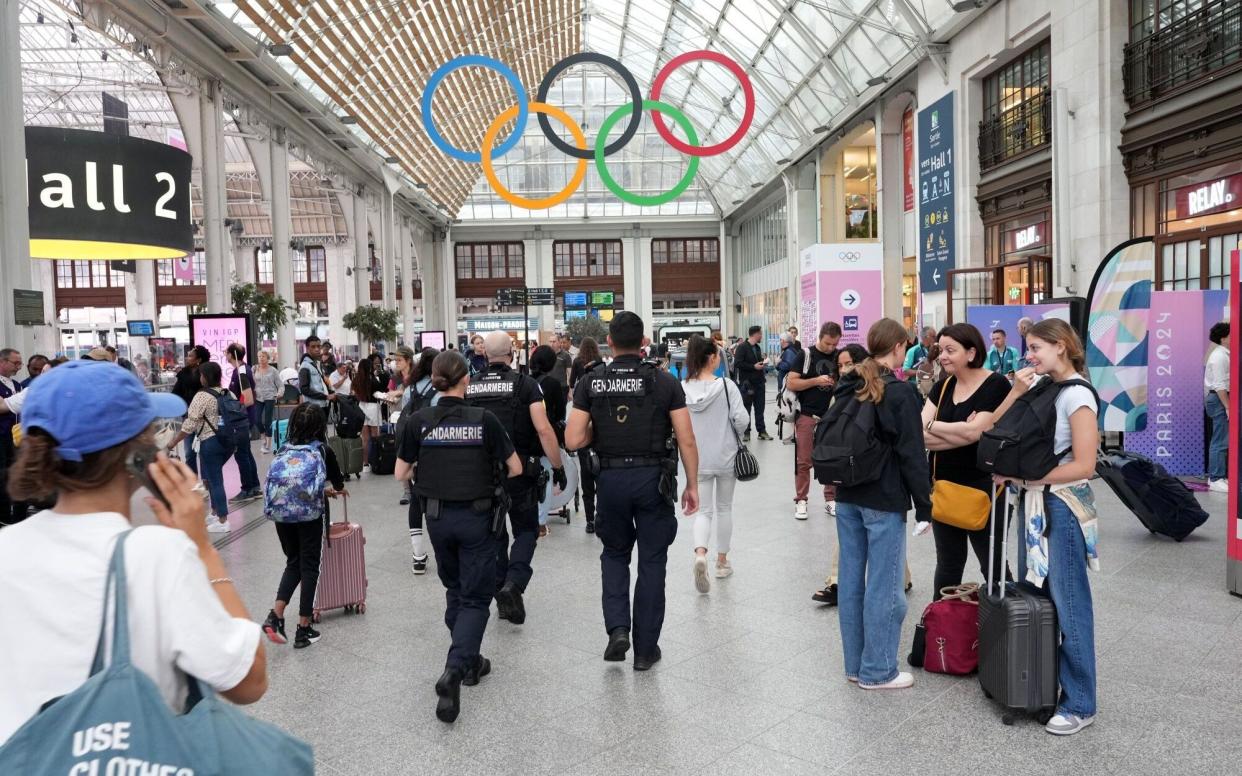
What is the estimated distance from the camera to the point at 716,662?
457cm

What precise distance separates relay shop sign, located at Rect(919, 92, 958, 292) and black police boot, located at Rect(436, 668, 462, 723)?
51.4ft

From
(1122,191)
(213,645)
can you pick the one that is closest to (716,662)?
(213,645)

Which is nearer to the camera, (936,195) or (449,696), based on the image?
(449,696)

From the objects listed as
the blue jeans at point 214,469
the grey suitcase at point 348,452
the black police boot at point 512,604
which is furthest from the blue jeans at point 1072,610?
the grey suitcase at point 348,452

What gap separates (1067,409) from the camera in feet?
12.1

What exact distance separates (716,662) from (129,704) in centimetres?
361

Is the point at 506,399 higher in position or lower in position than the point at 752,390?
higher

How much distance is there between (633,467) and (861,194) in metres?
27.2

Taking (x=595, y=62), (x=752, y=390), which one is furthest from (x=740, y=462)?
(x=595, y=62)

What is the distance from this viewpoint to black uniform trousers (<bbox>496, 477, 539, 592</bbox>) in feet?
17.1

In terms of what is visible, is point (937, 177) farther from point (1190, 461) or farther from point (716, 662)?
point (716, 662)

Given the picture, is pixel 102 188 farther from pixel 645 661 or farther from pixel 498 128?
pixel 645 661

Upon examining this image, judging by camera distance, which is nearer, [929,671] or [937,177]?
[929,671]

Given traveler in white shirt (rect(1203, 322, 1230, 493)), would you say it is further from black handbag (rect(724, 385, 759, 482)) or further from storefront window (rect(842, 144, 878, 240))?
storefront window (rect(842, 144, 878, 240))
